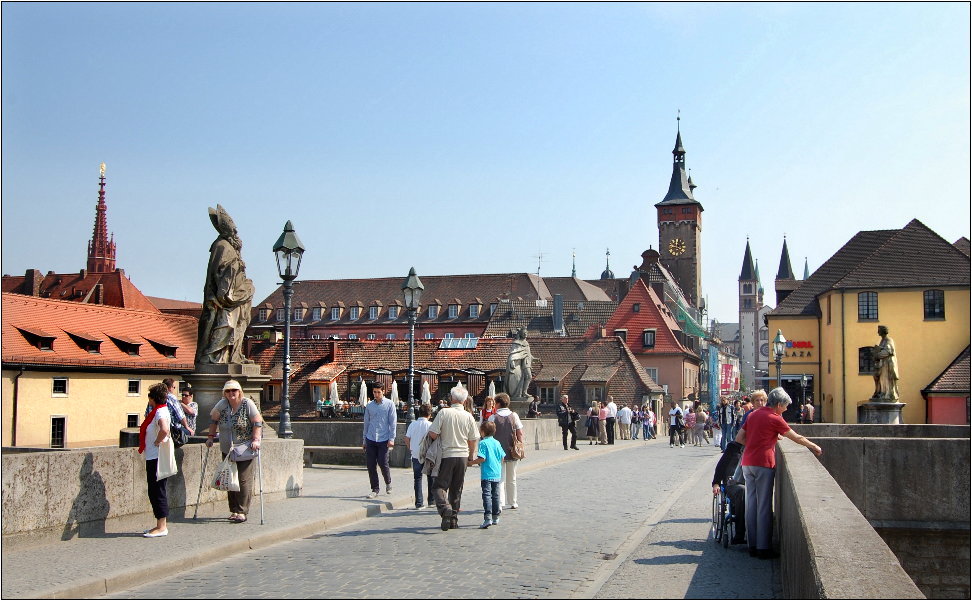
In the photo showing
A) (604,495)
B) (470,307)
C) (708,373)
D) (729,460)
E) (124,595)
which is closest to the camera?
(124,595)

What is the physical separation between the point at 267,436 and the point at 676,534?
6.47m

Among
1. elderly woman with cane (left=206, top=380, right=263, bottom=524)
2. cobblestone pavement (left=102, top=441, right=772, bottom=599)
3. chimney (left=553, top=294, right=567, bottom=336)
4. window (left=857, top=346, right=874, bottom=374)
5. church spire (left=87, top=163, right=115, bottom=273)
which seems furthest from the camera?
church spire (left=87, top=163, right=115, bottom=273)


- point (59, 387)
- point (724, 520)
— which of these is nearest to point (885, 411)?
point (724, 520)

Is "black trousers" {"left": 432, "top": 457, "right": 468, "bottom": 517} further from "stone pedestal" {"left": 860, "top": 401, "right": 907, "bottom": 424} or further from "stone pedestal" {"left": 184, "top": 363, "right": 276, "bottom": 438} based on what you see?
"stone pedestal" {"left": 860, "top": 401, "right": 907, "bottom": 424}

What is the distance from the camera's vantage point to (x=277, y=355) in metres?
63.6

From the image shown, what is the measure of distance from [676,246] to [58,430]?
107 meters

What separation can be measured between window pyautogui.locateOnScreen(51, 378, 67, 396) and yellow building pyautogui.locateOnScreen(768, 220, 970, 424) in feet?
121

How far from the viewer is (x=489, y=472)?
1271 cm

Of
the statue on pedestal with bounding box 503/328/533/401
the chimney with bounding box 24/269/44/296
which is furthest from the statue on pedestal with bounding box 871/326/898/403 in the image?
the chimney with bounding box 24/269/44/296

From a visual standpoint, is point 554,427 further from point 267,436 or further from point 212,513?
point 212,513

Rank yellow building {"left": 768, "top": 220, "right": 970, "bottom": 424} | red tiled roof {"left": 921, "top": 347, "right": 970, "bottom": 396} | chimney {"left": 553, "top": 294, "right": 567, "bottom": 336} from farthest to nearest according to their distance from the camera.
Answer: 1. chimney {"left": 553, "top": 294, "right": 567, "bottom": 336}
2. yellow building {"left": 768, "top": 220, "right": 970, "bottom": 424}
3. red tiled roof {"left": 921, "top": 347, "right": 970, "bottom": 396}

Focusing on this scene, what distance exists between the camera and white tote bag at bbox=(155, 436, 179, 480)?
10.8 metres

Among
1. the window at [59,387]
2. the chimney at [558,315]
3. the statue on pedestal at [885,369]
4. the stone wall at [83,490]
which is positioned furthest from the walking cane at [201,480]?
the chimney at [558,315]

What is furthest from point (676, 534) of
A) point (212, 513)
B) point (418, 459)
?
point (212, 513)
